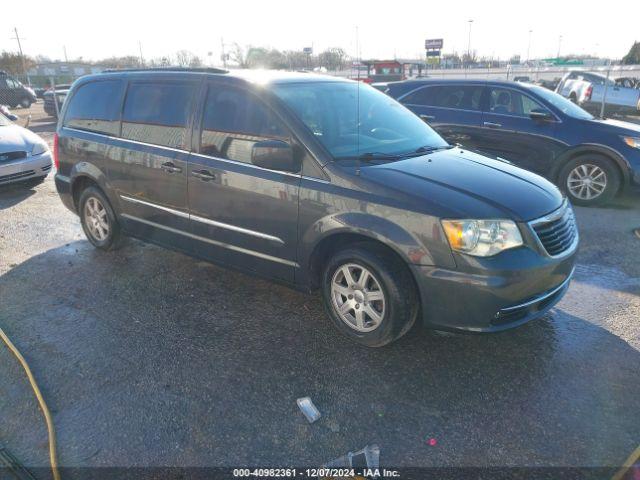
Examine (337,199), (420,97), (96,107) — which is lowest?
(337,199)

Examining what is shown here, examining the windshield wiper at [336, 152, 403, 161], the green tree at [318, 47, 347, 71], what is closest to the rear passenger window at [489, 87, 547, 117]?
the green tree at [318, 47, 347, 71]

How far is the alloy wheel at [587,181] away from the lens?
6902 millimetres

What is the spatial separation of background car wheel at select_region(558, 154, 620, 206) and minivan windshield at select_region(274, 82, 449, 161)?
3778 millimetres

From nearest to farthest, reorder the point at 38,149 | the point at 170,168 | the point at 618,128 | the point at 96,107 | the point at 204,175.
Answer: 1. the point at 204,175
2. the point at 170,168
3. the point at 96,107
4. the point at 618,128
5. the point at 38,149

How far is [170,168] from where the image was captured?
163 inches

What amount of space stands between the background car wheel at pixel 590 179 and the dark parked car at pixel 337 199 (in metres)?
3.80

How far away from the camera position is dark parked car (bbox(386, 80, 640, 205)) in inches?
268

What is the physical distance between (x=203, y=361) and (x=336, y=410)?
1.02 meters

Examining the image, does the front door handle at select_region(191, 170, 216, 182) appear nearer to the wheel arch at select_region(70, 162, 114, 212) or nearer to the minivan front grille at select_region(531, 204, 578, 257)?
the wheel arch at select_region(70, 162, 114, 212)

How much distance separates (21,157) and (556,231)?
26.4 feet

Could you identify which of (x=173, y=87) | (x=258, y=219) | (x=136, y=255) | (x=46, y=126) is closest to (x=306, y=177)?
(x=258, y=219)

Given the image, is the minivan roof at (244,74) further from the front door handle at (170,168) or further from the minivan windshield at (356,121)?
the front door handle at (170,168)

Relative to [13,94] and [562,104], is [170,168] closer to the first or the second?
[562,104]

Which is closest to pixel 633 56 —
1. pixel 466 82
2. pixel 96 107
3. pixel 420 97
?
pixel 466 82
